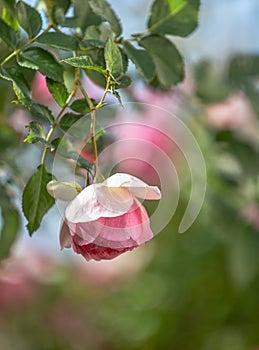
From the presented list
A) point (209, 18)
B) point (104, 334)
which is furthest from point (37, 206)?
point (209, 18)

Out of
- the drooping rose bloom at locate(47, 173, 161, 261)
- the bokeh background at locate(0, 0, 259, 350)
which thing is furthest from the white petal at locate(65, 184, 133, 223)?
the bokeh background at locate(0, 0, 259, 350)

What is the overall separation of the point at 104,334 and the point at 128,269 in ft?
0.36

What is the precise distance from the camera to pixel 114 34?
0.48 metres

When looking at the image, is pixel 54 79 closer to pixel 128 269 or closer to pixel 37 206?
pixel 37 206

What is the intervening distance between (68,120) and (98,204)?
0.08 meters

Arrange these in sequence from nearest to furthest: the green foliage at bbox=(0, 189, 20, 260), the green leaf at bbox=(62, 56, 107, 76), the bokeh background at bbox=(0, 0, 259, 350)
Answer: the green leaf at bbox=(62, 56, 107, 76), the green foliage at bbox=(0, 189, 20, 260), the bokeh background at bbox=(0, 0, 259, 350)

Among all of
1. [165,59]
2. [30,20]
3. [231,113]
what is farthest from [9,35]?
[231,113]

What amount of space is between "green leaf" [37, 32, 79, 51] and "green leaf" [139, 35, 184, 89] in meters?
0.07

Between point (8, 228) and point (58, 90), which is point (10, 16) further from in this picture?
point (8, 228)

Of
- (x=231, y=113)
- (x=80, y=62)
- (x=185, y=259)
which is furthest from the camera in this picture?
(x=185, y=259)

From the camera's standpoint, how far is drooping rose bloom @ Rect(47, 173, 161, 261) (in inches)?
15.1

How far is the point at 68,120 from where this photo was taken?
45 cm

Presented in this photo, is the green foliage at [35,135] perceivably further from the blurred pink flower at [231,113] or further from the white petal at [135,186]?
the blurred pink flower at [231,113]

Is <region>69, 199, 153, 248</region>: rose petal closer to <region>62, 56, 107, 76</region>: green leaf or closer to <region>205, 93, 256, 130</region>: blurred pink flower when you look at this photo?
<region>62, 56, 107, 76</region>: green leaf
